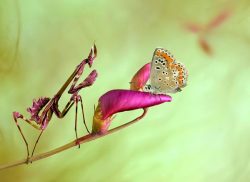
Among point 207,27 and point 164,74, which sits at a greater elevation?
point 207,27

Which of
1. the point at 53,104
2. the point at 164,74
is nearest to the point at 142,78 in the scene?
the point at 164,74

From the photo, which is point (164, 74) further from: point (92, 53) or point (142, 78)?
point (92, 53)

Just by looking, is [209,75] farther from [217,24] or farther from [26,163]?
[26,163]

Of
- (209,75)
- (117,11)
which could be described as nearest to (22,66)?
(117,11)

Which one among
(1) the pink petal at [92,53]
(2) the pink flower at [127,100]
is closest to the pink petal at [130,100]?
(2) the pink flower at [127,100]

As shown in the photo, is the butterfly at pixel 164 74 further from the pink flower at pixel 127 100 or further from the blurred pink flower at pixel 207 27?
the blurred pink flower at pixel 207 27

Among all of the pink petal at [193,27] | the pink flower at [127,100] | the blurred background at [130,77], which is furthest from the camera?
the pink petal at [193,27]
